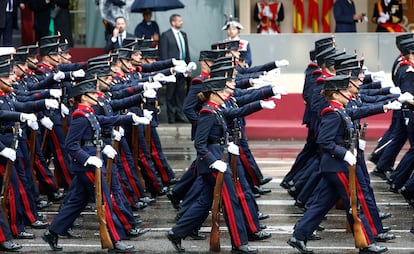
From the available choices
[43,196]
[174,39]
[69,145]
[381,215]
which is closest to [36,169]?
[43,196]

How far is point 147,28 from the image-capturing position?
83.5 feet

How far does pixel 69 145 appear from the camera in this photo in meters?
15.0

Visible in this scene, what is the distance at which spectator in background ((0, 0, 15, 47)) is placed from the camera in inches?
973

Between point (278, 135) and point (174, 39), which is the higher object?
point (174, 39)

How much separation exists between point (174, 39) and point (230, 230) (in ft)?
35.2

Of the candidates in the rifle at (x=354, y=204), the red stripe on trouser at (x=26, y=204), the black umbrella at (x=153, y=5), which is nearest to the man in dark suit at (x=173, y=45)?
the black umbrella at (x=153, y=5)

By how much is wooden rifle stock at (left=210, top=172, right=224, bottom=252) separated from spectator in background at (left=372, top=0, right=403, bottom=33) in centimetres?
1399

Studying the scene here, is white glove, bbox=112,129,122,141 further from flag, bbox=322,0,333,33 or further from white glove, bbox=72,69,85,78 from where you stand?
flag, bbox=322,0,333,33

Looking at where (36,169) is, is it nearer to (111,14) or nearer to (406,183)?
(406,183)

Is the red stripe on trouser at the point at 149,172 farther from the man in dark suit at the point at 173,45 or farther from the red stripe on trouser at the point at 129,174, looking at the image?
the man in dark suit at the point at 173,45

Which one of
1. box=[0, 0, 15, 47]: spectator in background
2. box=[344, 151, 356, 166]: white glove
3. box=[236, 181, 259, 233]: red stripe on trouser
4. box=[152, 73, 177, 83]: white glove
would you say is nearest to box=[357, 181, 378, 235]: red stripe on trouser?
box=[344, 151, 356, 166]: white glove

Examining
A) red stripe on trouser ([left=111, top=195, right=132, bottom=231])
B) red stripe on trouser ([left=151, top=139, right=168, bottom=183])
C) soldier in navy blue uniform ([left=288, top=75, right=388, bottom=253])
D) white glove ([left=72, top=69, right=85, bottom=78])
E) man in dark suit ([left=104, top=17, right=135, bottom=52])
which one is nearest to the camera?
soldier in navy blue uniform ([left=288, top=75, right=388, bottom=253])

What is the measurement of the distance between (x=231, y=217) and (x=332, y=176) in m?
1.17

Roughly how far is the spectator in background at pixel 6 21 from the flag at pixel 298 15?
21.0 ft
